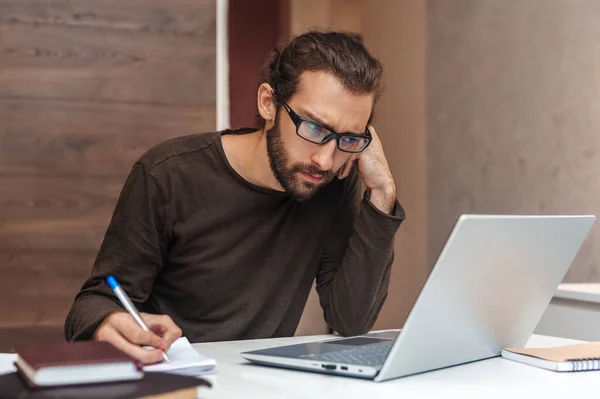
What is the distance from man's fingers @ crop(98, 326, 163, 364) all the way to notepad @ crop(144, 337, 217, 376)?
0.03 feet

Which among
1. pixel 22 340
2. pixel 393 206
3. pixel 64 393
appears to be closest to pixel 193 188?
pixel 393 206

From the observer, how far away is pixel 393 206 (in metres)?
1.57

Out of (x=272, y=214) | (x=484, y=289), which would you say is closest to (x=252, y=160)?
(x=272, y=214)

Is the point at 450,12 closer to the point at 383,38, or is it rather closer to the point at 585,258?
the point at 383,38

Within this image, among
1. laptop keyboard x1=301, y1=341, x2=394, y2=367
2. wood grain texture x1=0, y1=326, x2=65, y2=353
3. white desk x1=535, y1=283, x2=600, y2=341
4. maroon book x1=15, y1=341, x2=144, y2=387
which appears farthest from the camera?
wood grain texture x1=0, y1=326, x2=65, y2=353

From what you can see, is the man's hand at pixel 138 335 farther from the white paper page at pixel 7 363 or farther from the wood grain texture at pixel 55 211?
the wood grain texture at pixel 55 211

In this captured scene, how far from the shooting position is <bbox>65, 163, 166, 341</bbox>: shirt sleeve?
1425mm

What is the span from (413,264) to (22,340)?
1.80 m

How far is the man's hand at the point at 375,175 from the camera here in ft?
5.07

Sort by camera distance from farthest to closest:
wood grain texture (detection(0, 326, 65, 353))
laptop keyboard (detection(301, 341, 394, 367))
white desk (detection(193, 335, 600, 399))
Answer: wood grain texture (detection(0, 326, 65, 353))
laptop keyboard (detection(301, 341, 394, 367))
white desk (detection(193, 335, 600, 399))

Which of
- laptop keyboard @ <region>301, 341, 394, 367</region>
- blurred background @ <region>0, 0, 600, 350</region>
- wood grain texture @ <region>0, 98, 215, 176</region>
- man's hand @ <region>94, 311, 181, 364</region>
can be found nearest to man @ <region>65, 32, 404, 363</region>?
man's hand @ <region>94, 311, 181, 364</region>

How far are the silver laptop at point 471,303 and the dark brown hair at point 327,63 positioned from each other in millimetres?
551

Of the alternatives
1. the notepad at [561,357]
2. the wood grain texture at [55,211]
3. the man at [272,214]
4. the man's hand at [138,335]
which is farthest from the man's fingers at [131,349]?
the wood grain texture at [55,211]

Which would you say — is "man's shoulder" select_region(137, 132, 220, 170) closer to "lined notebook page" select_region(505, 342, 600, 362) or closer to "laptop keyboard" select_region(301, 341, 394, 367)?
"laptop keyboard" select_region(301, 341, 394, 367)
